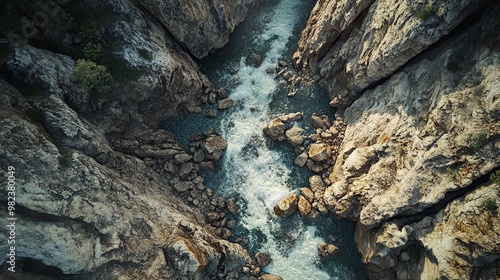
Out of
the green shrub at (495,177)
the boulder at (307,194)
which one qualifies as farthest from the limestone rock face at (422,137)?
the boulder at (307,194)

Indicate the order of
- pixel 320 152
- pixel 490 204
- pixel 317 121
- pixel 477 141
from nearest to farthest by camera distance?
pixel 490 204
pixel 477 141
pixel 320 152
pixel 317 121

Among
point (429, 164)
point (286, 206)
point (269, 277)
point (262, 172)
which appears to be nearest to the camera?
point (429, 164)

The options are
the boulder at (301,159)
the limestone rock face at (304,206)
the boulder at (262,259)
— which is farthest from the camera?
the boulder at (301,159)

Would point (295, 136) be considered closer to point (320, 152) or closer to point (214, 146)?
point (320, 152)

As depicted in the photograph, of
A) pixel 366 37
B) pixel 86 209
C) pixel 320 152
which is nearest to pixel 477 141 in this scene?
pixel 320 152

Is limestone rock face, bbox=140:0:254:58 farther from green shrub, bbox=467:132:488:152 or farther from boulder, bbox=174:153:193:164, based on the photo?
green shrub, bbox=467:132:488:152

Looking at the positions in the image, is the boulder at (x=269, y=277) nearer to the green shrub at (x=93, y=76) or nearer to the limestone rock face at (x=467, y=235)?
the limestone rock face at (x=467, y=235)
